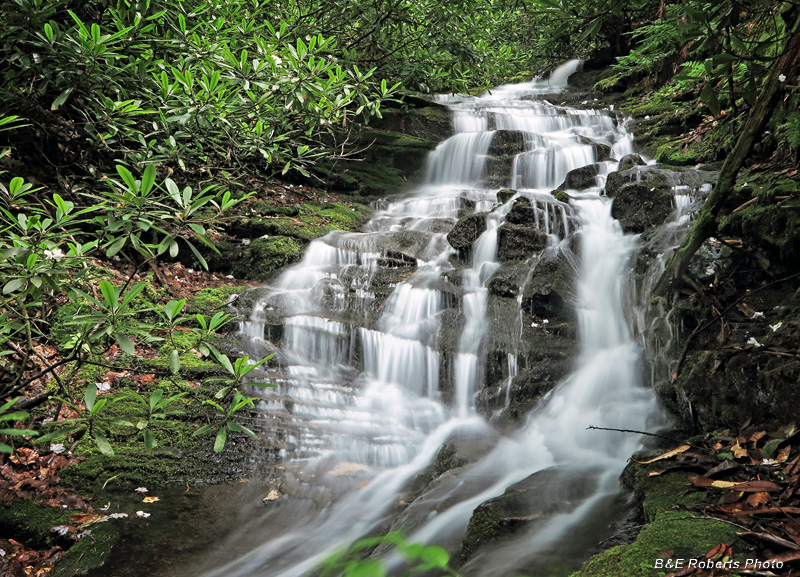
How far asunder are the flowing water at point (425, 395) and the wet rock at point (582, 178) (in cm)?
17

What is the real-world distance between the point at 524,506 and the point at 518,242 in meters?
5.14

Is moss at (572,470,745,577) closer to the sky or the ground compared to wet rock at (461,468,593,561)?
closer to the sky

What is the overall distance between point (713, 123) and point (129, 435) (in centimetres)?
1038

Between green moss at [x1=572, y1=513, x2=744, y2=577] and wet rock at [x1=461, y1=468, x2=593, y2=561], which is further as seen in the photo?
wet rock at [x1=461, y1=468, x2=593, y2=561]

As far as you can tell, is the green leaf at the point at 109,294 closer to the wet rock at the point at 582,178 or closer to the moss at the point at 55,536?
the moss at the point at 55,536

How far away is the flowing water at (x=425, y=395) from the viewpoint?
379cm

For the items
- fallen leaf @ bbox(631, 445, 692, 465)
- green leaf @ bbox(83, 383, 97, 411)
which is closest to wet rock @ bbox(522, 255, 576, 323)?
fallen leaf @ bbox(631, 445, 692, 465)

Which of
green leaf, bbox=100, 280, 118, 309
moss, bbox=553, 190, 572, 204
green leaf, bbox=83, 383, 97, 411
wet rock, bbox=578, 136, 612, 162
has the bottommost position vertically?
green leaf, bbox=83, 383, 97, 411

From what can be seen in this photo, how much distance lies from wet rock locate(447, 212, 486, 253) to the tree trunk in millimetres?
3930

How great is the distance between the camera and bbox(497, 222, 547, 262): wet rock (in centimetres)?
802

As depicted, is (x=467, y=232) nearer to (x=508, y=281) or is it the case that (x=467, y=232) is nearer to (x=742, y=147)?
(x=508, y=281)

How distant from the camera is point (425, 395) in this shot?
6.55 m

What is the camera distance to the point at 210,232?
8727mm

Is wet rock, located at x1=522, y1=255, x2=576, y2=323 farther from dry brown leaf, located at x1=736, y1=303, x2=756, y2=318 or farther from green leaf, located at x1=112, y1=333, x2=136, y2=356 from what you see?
green leaf, located at x1=112, y1=333, x2=136, y2=356
